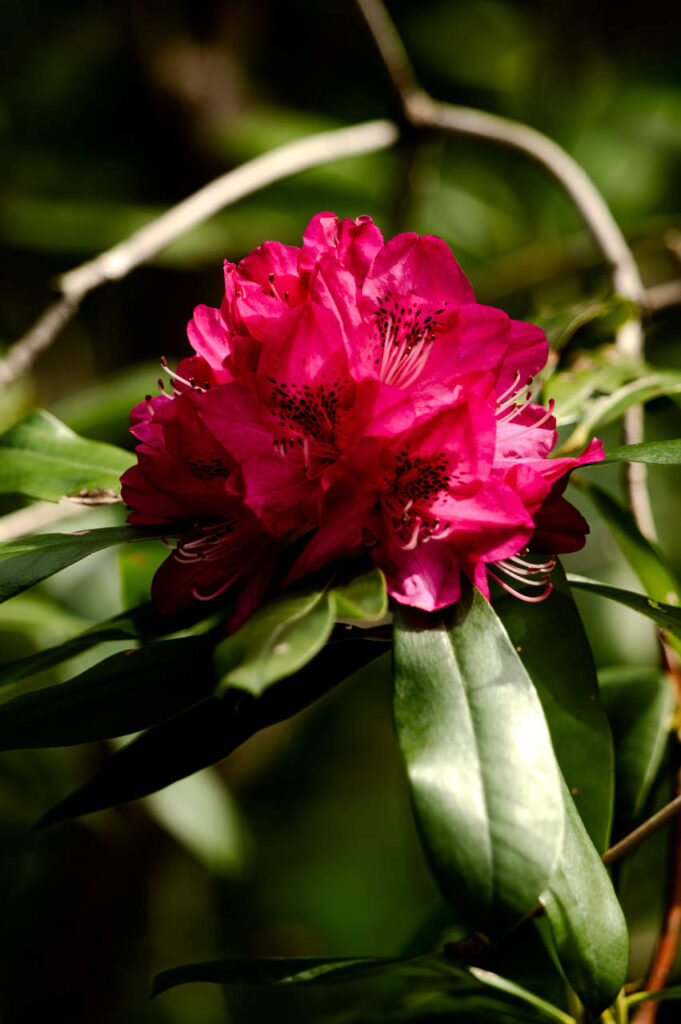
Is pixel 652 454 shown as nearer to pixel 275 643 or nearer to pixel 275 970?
pixel 275 643

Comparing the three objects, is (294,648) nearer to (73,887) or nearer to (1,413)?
(1,413)

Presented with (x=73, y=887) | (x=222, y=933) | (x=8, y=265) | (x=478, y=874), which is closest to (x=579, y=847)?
(x=478, y=874)

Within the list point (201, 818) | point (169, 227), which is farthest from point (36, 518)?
point (201, 818)

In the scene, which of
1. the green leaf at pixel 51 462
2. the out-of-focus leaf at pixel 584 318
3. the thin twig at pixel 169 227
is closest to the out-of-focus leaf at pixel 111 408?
the thin twig at pixel 169 227

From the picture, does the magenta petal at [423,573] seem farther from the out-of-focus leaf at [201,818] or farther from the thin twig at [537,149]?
the out-of-focus leaf at [201,818]

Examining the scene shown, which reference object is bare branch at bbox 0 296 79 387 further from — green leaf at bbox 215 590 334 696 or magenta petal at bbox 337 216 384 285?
green leaf at bbox 215 590 334 696
